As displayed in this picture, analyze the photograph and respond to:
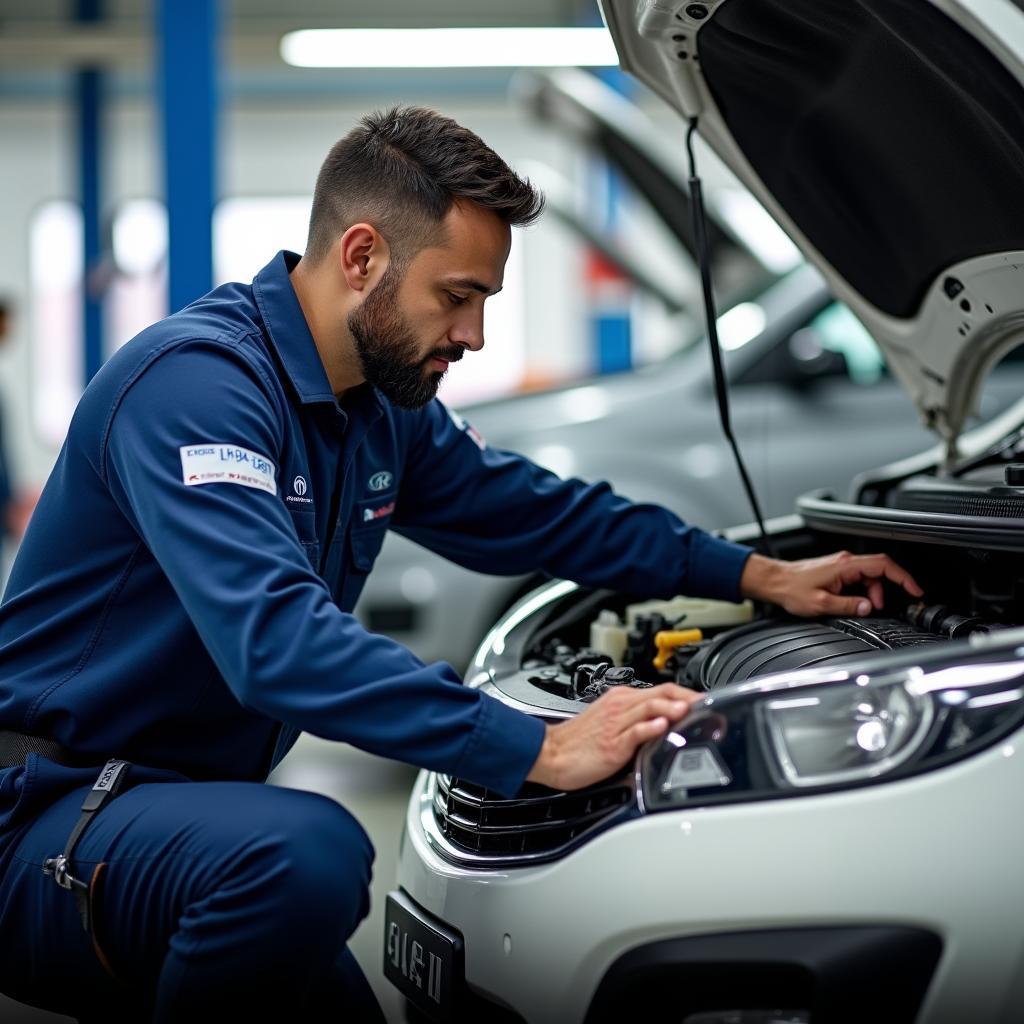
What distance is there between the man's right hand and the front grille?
4 cm

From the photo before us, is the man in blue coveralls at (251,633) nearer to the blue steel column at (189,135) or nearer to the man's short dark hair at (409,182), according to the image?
the man's short dark hair at (409,182)

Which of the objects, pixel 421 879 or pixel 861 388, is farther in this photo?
pixel 861 388

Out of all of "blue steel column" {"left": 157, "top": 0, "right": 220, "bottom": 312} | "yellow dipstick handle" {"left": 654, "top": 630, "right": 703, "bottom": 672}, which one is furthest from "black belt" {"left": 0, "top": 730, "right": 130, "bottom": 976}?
"blue steel column" {"left": 157, "top": 0, "right": 220, "bottom": 312}

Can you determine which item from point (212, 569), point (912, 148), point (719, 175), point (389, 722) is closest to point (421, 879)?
point (389, 722)

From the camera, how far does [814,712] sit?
4.58 feet

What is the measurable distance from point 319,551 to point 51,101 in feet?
36.7

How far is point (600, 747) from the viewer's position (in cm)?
147

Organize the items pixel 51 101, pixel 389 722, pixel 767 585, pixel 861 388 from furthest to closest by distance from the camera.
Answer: pixel 51 101 → pixel 861 388 → pixel 767 585 → pixel 389 722

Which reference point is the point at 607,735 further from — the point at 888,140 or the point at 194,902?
the point at 888,140

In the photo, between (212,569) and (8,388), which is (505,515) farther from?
(8,388)

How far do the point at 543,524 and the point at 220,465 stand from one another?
0.80 m

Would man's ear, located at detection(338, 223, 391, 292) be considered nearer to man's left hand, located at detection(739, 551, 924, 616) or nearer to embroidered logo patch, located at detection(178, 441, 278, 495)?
embroidered logo patch, located at detection(178, 441, 278, 495)

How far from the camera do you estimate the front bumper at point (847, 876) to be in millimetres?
1310

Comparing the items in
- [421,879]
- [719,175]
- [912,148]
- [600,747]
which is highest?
[719,175]
